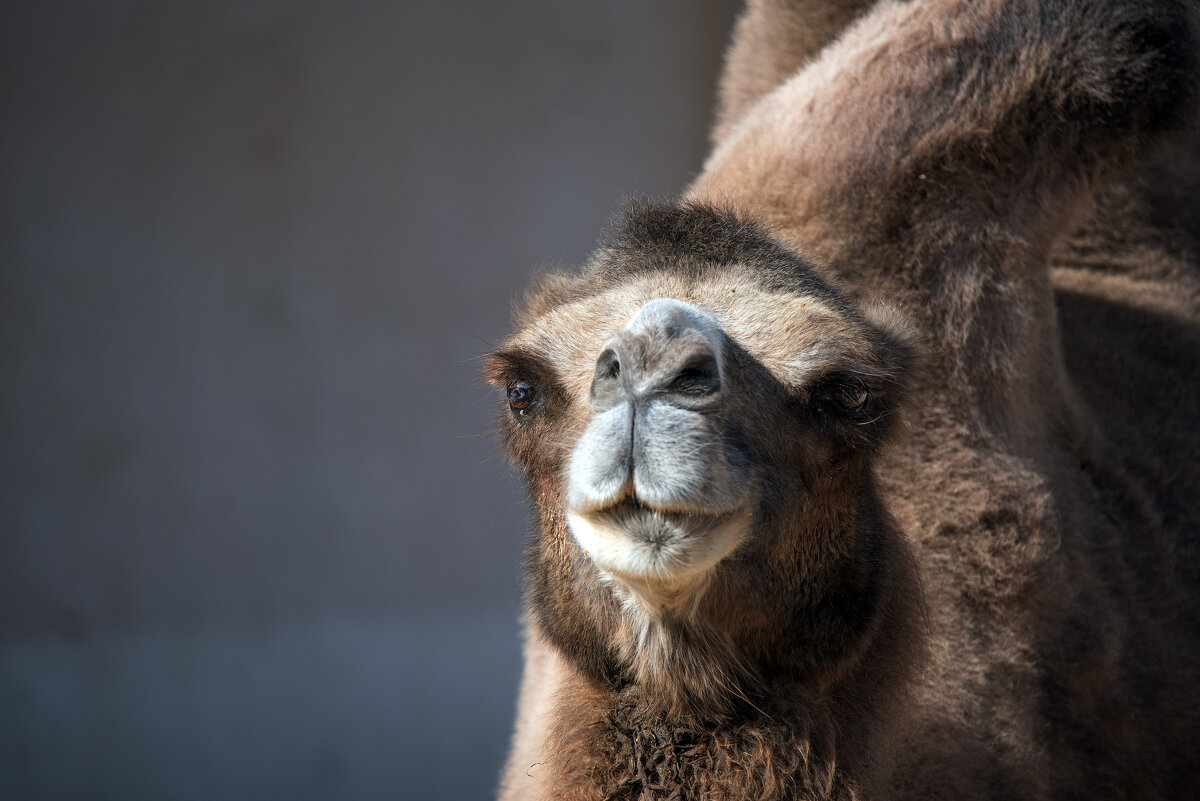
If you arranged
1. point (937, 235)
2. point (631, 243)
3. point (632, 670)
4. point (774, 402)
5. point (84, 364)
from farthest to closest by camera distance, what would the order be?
point (84, 364), point (937, 235), point (631, 243), point (632, 670), point (774, 402)

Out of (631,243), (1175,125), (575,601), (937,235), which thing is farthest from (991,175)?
(575,601)

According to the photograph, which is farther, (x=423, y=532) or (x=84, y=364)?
(x=423, y=532)

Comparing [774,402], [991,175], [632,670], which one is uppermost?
[991,175]

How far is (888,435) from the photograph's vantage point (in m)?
2.05

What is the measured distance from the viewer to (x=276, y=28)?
5.02 metres

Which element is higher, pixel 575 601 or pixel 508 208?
pixel 508 208

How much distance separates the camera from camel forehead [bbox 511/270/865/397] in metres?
1.86

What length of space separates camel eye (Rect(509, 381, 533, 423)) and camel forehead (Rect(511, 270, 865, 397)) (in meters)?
0.08

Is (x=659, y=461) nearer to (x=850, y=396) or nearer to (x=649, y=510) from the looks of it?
(x=649, y=510)

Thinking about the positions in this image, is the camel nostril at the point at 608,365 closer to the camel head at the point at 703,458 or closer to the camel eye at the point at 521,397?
the camel head at the point at 703,458

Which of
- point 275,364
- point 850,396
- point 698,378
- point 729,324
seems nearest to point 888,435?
point 850,396

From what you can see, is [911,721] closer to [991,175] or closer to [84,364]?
[991,175]

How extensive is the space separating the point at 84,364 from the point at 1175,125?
4.10 metres

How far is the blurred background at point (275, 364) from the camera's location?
4.77 m
